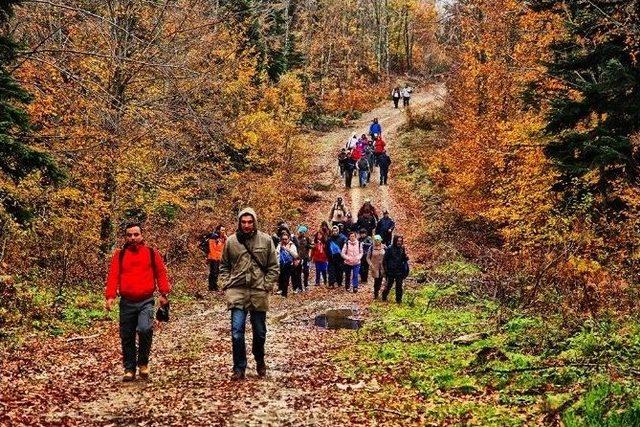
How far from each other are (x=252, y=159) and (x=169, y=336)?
58.6 ft

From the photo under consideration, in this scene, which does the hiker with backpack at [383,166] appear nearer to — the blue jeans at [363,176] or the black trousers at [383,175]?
the black trousers at [383,175]

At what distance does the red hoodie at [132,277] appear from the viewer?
8.36 meters

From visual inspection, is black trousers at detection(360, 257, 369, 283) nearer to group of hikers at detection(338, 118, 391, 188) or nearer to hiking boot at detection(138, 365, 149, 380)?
hiking boot at detection(138, 365, 149, 380)

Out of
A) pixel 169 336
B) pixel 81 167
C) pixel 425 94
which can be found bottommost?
pixel 169 336

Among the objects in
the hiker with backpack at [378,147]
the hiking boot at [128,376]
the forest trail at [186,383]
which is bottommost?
the forest trail at [186,383]

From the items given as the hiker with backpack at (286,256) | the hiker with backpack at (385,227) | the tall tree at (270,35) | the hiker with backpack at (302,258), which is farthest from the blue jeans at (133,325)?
the tall tree at (270,35)

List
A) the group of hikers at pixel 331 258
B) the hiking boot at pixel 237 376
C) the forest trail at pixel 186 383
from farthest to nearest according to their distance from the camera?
the group of hikers at pixel 331 258 < the hiking boot at pixel 237 376 < the forest trail at pixel 186 383

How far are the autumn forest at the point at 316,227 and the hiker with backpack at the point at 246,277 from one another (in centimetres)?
62

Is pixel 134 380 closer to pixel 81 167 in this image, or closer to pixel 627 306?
pixel 627 306

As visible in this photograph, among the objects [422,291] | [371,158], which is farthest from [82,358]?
[371,158]

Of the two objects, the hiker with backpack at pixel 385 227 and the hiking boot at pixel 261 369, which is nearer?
the hiking boot at pixel 261 369

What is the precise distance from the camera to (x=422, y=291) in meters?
17.9

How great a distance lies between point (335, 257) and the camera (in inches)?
774

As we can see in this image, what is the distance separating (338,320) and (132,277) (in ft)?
23.2
